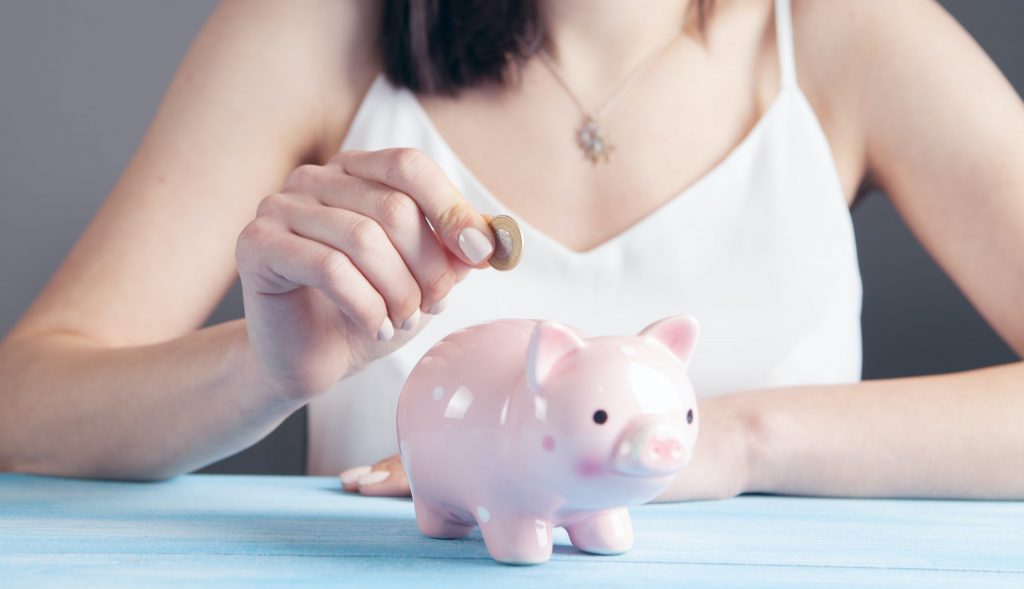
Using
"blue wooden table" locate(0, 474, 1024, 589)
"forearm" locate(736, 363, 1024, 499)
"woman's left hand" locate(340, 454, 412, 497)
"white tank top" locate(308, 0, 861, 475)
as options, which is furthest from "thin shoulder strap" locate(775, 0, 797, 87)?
"woman's left hand" locate(340, 454, 412, 497)

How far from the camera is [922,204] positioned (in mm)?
1185

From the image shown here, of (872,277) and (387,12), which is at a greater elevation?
(387,12)

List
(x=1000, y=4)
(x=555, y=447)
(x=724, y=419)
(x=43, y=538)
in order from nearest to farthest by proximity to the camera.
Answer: (x=555, y=447), (x=43, y=538), (x=724, y=419), (x=1000, y=4)

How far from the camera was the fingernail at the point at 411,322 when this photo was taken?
Result: 1.90ft

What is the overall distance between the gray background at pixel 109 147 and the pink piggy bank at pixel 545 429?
1293mm

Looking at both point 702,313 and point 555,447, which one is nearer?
point 555,447

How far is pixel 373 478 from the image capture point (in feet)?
2.52

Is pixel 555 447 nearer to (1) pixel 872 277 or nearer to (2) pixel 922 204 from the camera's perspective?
(2) pixel 922 204

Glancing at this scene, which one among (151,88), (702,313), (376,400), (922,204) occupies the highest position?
(151,88)

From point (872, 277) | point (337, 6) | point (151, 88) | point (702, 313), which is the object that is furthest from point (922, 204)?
point (151, 88)

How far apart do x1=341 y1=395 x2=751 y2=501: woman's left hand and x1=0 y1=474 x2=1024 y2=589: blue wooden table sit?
2 cm

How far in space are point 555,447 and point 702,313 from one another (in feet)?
2.48

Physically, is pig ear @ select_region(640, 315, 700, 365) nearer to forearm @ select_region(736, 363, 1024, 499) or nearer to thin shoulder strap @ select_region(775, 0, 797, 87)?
forearm @ select_region(736, 363, 1024, 499)

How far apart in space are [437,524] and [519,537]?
8 cm
